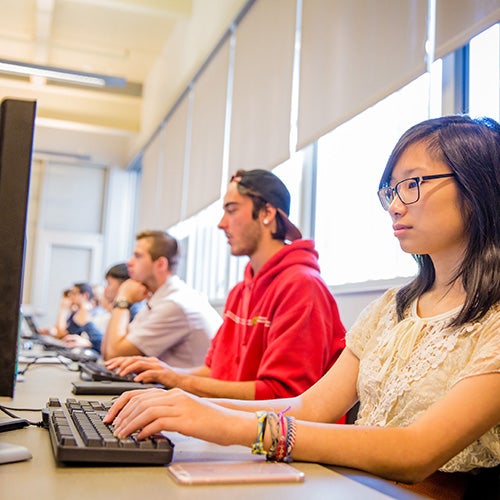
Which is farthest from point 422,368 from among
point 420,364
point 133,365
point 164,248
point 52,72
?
point 52,72

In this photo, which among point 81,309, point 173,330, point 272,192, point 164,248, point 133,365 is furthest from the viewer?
point 81,309

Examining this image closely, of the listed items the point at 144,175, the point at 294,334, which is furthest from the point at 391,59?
the point at 144,175

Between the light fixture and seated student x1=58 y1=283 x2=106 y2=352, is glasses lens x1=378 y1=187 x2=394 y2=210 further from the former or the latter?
the light fixture

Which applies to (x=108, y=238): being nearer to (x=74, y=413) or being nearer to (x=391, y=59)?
(x=391, y=59)

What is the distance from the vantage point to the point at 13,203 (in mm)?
1187

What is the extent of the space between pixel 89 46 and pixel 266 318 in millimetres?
5672

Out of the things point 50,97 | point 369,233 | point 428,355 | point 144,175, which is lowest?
point 428,355

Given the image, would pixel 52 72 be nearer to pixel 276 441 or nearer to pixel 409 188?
pixel 409 188

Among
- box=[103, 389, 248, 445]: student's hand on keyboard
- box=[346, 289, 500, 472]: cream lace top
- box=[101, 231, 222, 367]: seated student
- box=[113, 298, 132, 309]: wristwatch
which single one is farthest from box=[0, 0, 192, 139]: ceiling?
box=[103, 389, 248, 445]: student's hand on keyboard

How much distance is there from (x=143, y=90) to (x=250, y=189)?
5.94 metres

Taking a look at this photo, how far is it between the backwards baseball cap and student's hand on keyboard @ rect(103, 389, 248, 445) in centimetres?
137

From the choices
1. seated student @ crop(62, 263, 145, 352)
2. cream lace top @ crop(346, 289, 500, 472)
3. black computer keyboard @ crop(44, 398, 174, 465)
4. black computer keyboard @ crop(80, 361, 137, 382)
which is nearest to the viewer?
black computer keyboard @ crop(44, 398, 174, 465)

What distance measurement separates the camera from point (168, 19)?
6.09 m

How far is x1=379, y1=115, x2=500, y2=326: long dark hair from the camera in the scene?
3.74ft
